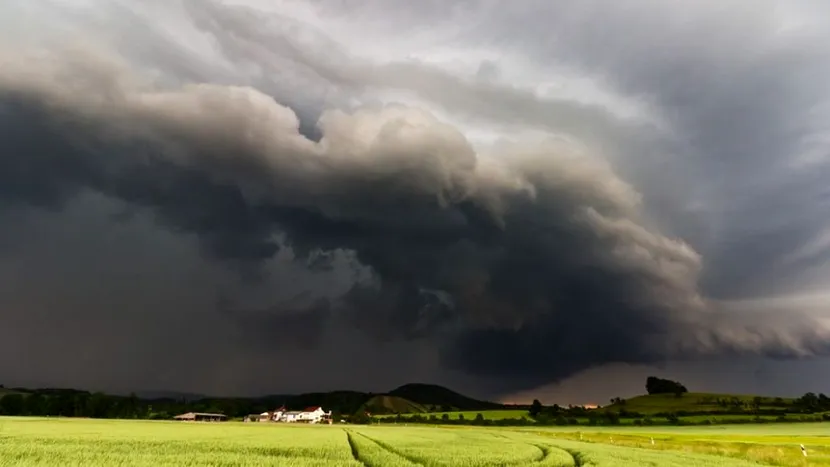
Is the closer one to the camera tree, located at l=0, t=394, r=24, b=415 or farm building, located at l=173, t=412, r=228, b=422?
tree, located at l=0, t=394, r=24, b=415

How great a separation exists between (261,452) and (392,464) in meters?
9.80

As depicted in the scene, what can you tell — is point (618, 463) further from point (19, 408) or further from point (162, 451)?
point (19, 408)

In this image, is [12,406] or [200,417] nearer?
[12,406]

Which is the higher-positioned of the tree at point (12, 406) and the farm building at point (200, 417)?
the tree at point (12, 406)

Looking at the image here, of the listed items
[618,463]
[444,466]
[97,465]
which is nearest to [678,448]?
[618,463]

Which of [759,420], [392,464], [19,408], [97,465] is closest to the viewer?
[97,465]

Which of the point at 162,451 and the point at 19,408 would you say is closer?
the point at 162,451

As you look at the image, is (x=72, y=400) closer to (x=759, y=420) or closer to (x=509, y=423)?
(x=509, y=423)

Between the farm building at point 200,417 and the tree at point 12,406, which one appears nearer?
the tree at point 12,406

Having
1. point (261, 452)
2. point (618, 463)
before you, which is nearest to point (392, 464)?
point (261, 452)

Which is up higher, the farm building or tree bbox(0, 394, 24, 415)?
tree bbox(0, 394, 24, 415)

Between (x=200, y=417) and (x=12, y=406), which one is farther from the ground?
(x=12, y=406)

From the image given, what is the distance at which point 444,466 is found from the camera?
2536cm

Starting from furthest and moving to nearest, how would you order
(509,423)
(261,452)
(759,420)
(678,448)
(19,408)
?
(19,408), (509,423), (759,420), (678,448), (261,452)
